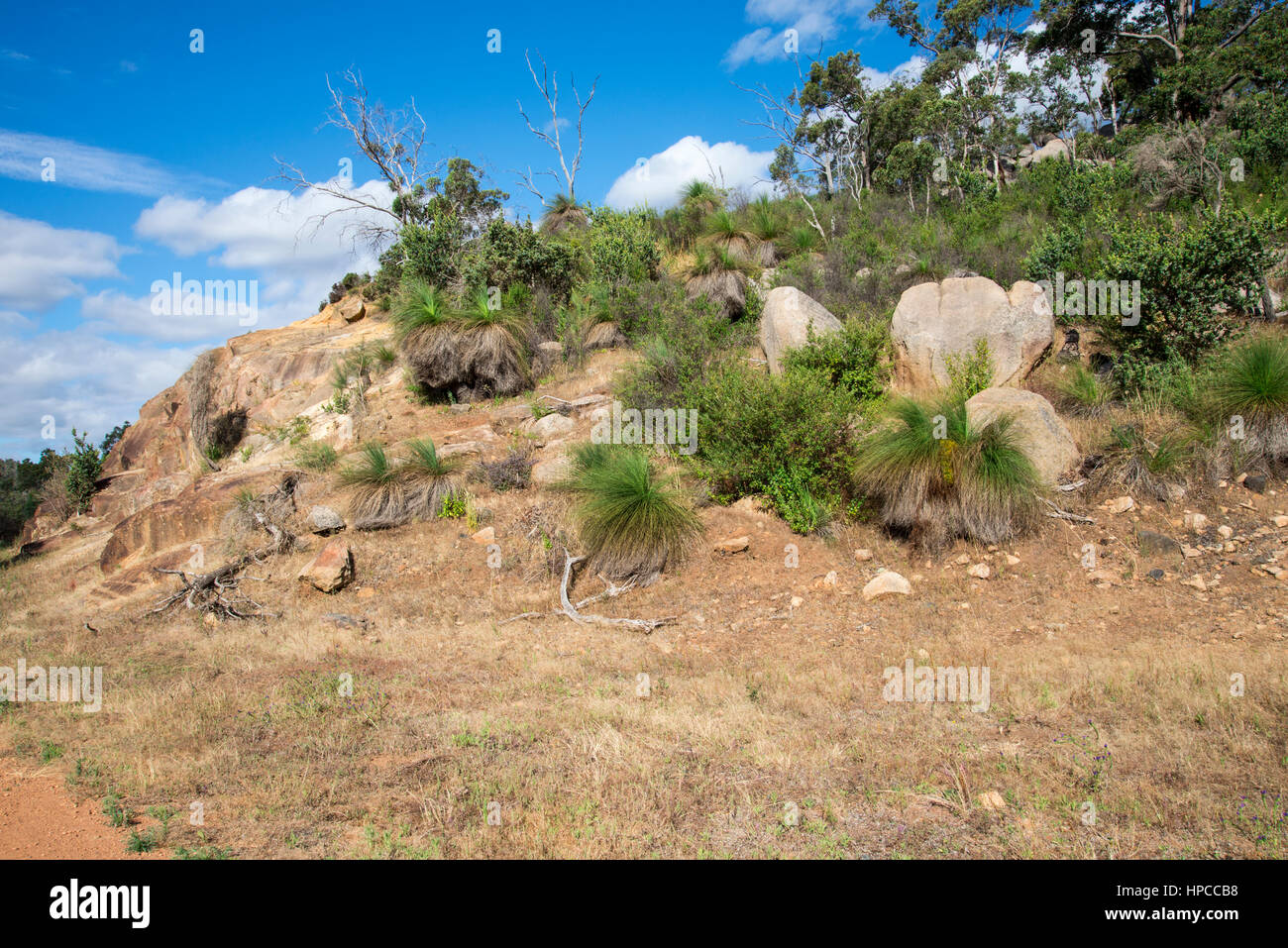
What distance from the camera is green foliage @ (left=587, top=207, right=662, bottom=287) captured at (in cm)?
1505

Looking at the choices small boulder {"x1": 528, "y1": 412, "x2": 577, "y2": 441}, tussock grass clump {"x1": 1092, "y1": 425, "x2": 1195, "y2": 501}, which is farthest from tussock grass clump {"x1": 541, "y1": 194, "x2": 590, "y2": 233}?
tussock grass clump {"x1": 1092, "y1": 425, "x2": 1195, "y2": 501}

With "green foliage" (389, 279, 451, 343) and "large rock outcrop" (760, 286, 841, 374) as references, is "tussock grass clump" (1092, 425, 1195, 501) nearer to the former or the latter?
"large rock outcrop" (760, 286, 841, 374)

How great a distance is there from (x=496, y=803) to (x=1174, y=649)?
17.5 feet

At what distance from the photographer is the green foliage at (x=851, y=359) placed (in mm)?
10281

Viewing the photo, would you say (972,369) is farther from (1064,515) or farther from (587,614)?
(587,614)

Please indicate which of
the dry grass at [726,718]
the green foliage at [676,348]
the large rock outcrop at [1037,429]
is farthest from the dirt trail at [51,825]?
the large rock outcrop at [1037,429]

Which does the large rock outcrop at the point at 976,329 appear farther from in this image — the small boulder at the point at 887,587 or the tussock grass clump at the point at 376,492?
the tussock grass clump at the point at 376,492

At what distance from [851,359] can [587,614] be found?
5.67 metres

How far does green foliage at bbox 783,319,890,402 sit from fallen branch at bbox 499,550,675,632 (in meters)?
4.26

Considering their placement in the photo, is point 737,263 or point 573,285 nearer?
point 737,263


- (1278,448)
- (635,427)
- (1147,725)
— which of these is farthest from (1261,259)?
(635,427)

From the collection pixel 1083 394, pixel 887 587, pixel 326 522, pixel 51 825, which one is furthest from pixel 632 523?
pixel 1083 394

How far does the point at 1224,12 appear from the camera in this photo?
20.0 m
